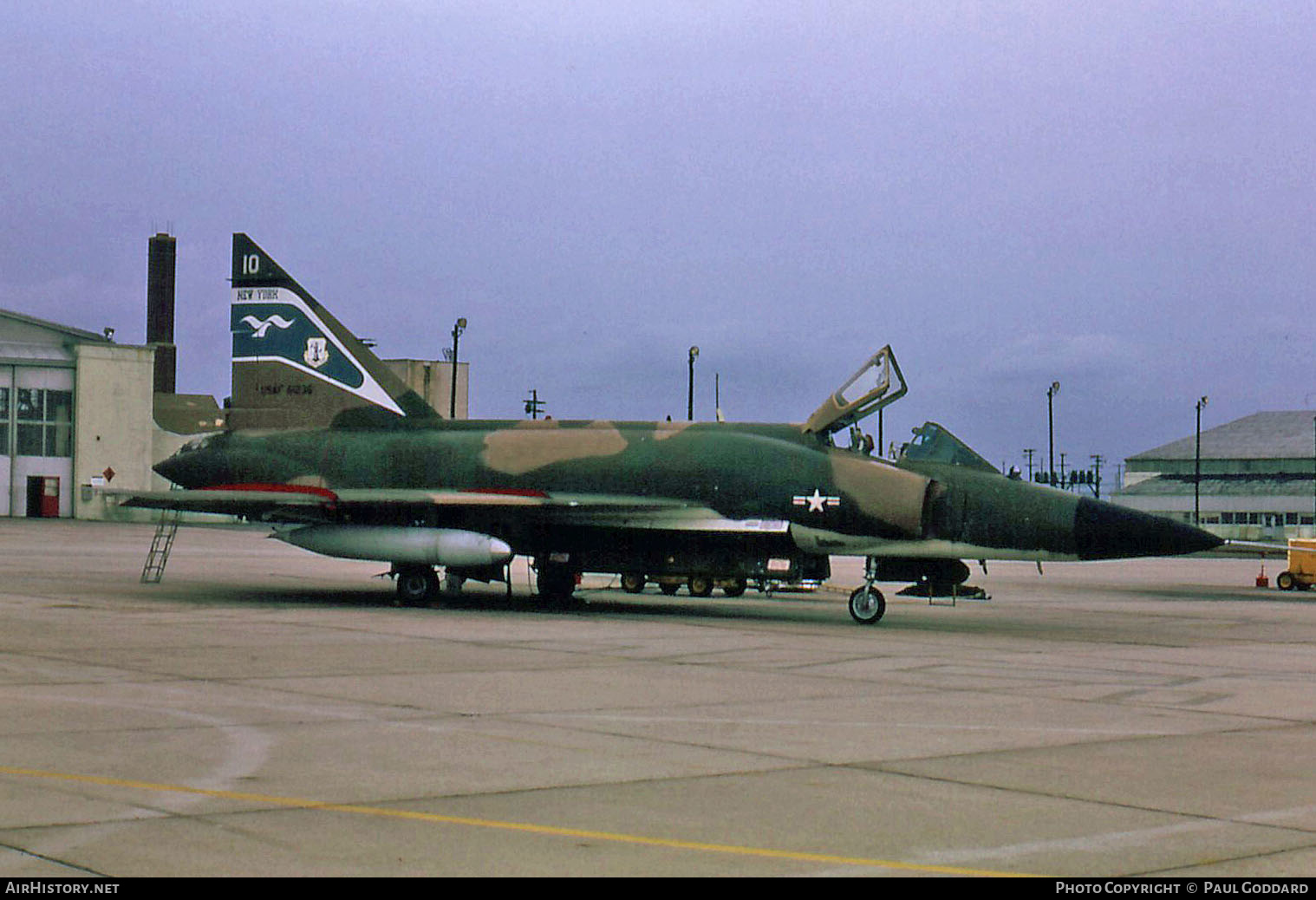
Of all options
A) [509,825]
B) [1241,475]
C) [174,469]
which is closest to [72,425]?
[174,469]

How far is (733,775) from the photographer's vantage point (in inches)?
330

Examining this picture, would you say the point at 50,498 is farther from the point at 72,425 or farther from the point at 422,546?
the point at 422,546

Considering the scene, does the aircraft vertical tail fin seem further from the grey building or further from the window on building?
the grey building

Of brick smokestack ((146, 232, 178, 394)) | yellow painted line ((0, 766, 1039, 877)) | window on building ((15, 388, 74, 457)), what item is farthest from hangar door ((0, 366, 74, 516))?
yellow painted line ((0, 766, 1039, 877))

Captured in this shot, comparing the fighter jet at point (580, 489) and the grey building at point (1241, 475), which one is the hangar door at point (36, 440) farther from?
the grey building at point (1241, 475)

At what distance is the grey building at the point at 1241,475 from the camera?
12788cm

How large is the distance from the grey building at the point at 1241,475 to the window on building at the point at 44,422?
285 ft

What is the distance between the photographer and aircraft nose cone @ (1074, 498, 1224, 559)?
19.7 metres

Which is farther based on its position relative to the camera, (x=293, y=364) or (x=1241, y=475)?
(x=1241, y=475)

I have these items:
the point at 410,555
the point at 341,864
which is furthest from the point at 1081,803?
the point at 410,555

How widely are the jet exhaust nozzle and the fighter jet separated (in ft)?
0.09

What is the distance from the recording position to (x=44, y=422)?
71812 mm

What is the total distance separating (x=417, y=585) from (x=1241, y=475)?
4950 inches

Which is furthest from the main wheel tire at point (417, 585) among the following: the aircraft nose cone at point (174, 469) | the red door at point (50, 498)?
the red door at point (50, 498)
